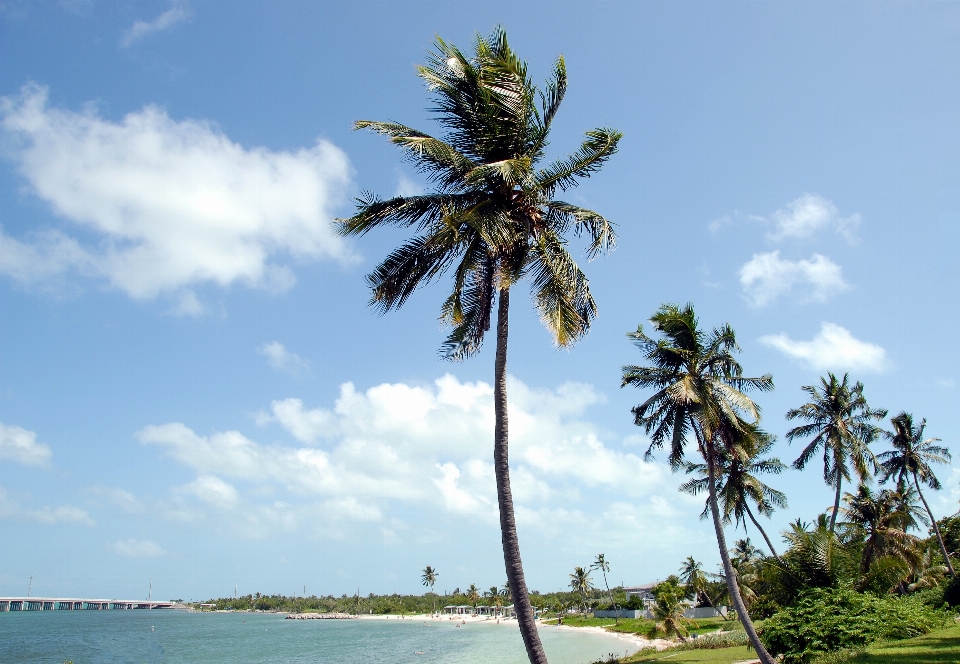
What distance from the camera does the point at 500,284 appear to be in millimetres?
10617

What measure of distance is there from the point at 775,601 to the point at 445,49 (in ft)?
83.2

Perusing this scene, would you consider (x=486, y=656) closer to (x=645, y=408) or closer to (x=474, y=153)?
(x=645, y=408)

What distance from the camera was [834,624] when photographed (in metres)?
19.7

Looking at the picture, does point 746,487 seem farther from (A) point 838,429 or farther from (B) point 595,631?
(B) point 595,631

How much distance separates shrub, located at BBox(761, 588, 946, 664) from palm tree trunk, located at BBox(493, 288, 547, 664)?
14.9 m

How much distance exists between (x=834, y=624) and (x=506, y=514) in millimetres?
16000

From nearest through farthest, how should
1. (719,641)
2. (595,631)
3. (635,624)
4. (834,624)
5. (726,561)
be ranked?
(834,624) → (726,561) → (719,641) → (635,624) → (595,631)

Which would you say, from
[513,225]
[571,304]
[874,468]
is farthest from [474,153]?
[874,468]

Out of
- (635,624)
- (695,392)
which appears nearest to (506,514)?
(695,392)

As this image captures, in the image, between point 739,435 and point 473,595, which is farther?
point 473,595

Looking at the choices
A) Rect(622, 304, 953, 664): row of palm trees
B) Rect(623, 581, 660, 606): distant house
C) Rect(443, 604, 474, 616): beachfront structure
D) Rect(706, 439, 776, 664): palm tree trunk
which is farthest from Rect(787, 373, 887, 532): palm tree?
Rect(443, 604, 474, 616): beachfront structure

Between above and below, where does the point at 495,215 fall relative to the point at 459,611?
above

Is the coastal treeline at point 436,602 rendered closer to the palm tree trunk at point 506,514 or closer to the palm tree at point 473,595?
the palm tree at point 473,595

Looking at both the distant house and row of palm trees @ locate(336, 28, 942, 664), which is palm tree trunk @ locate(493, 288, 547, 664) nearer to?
row of palm trees @ locate(336, 28, 942, 664)
